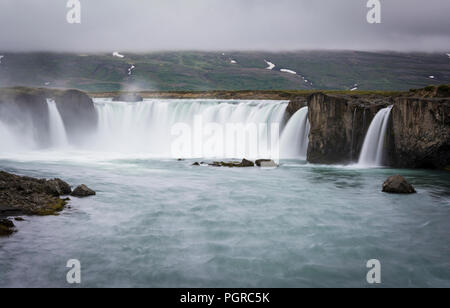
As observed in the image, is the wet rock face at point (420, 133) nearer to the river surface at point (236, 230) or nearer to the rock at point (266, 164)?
the river surface at point (236, 230)

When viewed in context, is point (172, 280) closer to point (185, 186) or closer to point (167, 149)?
point (185, 186)

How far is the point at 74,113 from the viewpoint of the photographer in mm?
48188

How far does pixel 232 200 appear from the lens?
19328 millimetres

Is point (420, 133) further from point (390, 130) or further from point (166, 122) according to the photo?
point (166, 122)

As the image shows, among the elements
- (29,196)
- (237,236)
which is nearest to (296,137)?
(237,236)

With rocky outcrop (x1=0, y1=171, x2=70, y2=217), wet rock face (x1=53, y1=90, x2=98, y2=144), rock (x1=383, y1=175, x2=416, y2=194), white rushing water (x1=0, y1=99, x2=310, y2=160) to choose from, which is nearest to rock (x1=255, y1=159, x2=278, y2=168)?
white rushing water (x1=0, y1=99, x2=310, y2=160)

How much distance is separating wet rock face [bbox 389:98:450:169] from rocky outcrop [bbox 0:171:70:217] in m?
22.5

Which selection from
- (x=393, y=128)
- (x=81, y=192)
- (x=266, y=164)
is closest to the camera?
(x=81, y=192)

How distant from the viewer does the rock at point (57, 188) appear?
1766 centimetres

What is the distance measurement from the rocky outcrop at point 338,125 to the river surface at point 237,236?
8154mm

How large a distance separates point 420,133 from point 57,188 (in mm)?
23318

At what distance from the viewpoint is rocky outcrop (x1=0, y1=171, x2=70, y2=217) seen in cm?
1489
